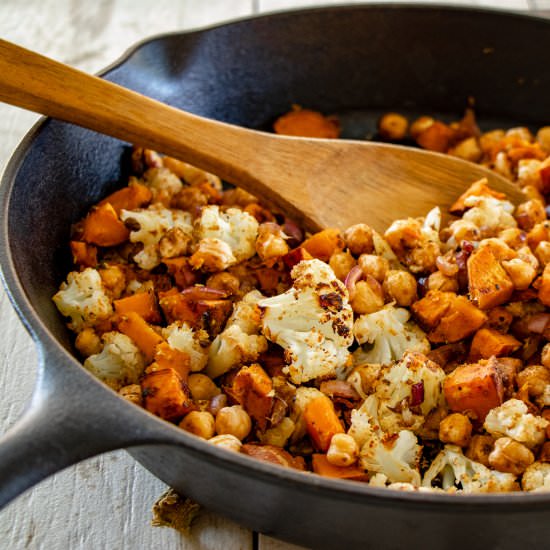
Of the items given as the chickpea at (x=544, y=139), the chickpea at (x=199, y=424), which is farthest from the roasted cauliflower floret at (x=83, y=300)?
the chickpea at (x=544, y=139)

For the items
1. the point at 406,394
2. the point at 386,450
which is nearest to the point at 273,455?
the point at 386,450

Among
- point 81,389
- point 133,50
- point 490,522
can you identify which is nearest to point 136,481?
point 81,389

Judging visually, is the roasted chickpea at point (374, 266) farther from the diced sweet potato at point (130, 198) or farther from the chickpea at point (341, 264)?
the diced sweet potato at point (130, 198)

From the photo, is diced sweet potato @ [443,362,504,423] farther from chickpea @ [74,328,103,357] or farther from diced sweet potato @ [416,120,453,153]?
diced sweet potato @ [416,120,453,153]

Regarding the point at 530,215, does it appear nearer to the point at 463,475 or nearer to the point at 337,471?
the point at 463,475

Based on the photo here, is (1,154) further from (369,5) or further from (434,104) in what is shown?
(434,104)

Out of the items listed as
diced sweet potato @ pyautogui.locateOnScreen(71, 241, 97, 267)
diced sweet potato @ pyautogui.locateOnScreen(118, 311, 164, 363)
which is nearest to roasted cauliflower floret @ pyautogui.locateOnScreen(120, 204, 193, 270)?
diced sweet potato @ pyautogui.locateOnScreen(71, 241, 97, 267)
